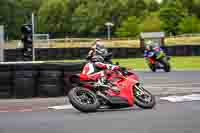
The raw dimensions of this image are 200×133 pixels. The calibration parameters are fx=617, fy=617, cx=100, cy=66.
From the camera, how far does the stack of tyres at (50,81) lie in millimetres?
16750

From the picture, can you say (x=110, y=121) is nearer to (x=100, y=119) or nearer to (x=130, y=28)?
(x=100, y=119)

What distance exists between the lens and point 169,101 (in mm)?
14859

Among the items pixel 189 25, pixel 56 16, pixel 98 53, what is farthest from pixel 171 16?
pixel 98 53

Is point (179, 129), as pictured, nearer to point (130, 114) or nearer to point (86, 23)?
point (130, 114)

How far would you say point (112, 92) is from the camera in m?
12.8

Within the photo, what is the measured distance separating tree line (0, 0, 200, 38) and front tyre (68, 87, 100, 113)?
226ft

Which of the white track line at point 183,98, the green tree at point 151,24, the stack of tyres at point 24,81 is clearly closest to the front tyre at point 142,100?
the white track line at point 183,98

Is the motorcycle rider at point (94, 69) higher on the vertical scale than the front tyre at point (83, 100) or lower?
higher

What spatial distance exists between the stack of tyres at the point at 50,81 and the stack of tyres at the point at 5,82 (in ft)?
2.58

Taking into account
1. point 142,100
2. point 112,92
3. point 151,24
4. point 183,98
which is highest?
point 151,24

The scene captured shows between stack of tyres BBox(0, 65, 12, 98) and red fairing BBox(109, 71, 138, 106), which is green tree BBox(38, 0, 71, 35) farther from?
red fairing BBox(109, 71, 138, 106)

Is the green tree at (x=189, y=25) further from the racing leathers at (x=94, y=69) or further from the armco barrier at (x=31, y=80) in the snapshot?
the racing leathers at (x=94, y=69)

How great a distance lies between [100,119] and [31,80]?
5823 mm

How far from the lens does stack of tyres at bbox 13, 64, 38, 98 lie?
16.7 metres
